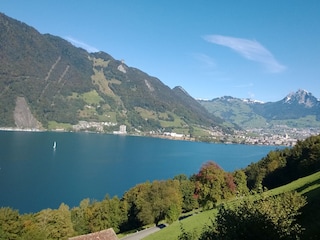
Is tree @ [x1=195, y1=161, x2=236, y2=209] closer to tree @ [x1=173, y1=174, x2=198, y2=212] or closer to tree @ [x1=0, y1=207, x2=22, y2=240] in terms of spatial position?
tree @ [x1=173, y1=174, x2=198, y2=212]

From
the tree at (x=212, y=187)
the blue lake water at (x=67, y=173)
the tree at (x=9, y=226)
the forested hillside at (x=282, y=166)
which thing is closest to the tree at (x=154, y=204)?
the tree at (x=212, y=187)

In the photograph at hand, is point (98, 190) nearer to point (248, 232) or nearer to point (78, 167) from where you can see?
point (78, 167)

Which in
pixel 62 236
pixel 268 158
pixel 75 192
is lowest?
pixel 75 192

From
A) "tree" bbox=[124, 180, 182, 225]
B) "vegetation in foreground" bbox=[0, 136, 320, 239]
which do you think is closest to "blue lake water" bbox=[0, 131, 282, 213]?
"vegetation in foreground" bbox=[0, 136, 320, 239]

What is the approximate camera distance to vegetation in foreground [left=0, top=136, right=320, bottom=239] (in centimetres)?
1177

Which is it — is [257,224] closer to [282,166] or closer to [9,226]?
[9,226]

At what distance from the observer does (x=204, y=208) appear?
48.4 metres

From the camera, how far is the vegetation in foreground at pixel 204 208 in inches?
463

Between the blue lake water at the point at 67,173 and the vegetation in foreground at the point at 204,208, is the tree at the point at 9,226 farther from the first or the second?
the blue lake water at the point at 67,173

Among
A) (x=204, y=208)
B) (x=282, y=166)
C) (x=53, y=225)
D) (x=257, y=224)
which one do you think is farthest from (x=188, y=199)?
(x=257, y=224)

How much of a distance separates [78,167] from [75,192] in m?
36.9

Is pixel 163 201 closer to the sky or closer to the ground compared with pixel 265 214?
closer to the ground

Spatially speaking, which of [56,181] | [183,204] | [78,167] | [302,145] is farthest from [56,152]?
[302,145]

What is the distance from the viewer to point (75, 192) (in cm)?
9469
